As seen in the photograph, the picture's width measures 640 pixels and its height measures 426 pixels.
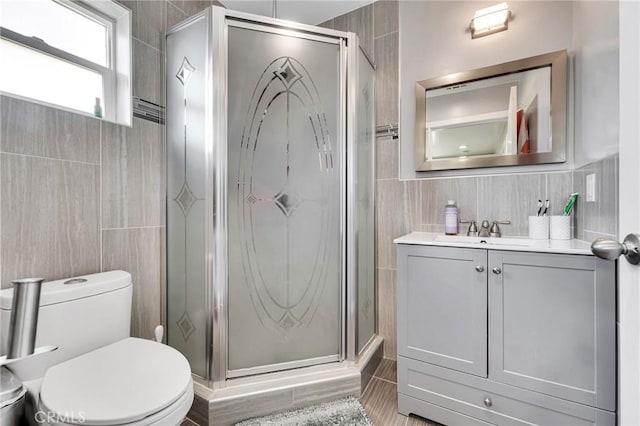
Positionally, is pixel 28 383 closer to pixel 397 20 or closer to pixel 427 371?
pixel 427 371

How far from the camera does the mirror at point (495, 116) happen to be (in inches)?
60.5

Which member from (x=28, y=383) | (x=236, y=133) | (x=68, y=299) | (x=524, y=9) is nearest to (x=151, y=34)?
(x=236, y=133)

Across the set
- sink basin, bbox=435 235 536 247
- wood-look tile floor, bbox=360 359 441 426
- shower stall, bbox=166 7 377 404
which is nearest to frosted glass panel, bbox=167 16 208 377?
shower stall, bbox=166 7 377 404

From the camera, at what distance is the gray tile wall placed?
1.14 metres

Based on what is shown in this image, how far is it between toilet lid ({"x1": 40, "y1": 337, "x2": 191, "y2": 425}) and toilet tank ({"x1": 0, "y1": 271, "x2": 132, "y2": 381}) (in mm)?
82

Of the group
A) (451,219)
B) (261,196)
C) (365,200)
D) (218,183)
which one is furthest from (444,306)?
(218,183)

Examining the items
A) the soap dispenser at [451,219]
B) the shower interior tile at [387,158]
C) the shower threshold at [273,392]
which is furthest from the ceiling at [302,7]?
the shower threshold at [273,392]

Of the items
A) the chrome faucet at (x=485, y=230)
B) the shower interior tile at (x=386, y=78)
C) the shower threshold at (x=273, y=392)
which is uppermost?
the shower interior tile at (x=386, y=78)

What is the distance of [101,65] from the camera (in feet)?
5.00

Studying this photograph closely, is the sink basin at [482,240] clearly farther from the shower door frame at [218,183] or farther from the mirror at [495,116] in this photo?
the shower door frame at [218,183]

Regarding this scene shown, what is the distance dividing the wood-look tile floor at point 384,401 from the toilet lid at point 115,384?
1.00 m

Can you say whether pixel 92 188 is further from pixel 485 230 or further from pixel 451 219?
pixel 485 230

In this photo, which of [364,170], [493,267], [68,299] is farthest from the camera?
[364,170]

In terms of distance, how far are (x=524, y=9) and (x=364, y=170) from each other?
126cm
